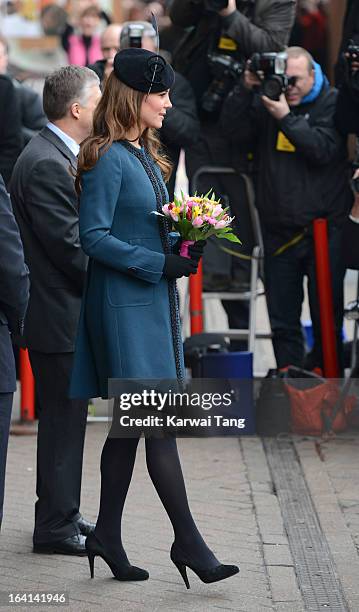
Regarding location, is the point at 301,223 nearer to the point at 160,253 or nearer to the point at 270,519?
the point at 270,519

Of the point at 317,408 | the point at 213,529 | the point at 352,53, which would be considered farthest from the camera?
the point at 317,408

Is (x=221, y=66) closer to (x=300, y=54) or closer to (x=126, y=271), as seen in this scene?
(x=300, y=54)

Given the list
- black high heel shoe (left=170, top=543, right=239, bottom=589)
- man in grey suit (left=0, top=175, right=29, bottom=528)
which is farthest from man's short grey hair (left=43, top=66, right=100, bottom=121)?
black high heel shoe (left=170, top=543, right=239, bottom=589)

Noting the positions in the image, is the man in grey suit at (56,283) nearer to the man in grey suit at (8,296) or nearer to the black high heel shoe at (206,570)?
the black high heel shoe at (206,570)

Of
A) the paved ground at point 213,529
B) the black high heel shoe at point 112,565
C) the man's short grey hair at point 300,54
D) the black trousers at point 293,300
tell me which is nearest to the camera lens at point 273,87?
the man's short grey hair at point 300,54

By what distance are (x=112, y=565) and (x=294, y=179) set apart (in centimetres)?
349

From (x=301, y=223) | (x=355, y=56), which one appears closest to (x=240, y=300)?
(x=301, y=223)

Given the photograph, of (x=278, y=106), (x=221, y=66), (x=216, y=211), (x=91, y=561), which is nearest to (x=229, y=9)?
(x=221, y=66)

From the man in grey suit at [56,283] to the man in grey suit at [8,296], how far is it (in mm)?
868

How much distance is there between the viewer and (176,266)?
483cm

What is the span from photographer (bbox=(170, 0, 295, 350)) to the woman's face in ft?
10.8

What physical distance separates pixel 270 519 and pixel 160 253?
5.70ft

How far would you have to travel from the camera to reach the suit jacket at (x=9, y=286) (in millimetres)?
4293

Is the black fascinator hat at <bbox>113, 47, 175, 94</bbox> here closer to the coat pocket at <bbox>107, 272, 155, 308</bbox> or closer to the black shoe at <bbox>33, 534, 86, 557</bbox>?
the coat pocket at <bbox>107, 272, 155, 308</bbox>
